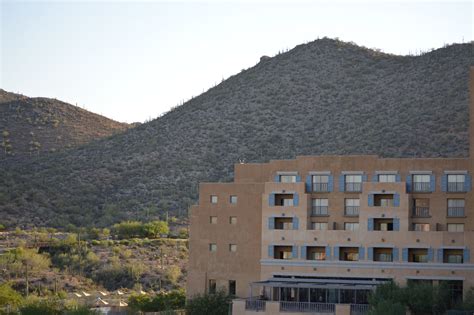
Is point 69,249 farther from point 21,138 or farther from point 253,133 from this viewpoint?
point 21,138

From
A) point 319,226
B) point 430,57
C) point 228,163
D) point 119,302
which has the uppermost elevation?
point 430,57

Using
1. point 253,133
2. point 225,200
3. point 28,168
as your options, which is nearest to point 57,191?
point 28,168

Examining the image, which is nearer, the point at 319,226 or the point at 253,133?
the point at 319,226

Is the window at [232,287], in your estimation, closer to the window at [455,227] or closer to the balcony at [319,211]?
the balcony at [319,211]

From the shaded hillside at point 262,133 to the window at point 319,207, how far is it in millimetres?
36202

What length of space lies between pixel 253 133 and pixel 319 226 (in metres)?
65.5

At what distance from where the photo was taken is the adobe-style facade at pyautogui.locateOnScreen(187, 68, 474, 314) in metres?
71.1

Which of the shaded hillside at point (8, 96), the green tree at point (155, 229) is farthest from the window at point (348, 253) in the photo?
the shaded hillside at point (8, 96)

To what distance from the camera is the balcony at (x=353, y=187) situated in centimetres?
7450

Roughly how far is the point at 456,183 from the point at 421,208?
2.67 meters

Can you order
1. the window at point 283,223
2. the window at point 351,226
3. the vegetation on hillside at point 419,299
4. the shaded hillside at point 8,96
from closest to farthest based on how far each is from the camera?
the vegetation on hillside at point 419,299 < the window at point 351,226 < the window at point 283,223 < the shaded hillside at point 8,96

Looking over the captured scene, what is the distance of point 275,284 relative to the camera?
71.7 meters

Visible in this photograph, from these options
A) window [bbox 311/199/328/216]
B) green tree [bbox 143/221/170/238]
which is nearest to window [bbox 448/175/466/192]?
window [bbox 311/199/328/216]

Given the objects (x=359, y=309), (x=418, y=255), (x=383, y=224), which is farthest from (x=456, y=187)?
(x=359, y=309)
